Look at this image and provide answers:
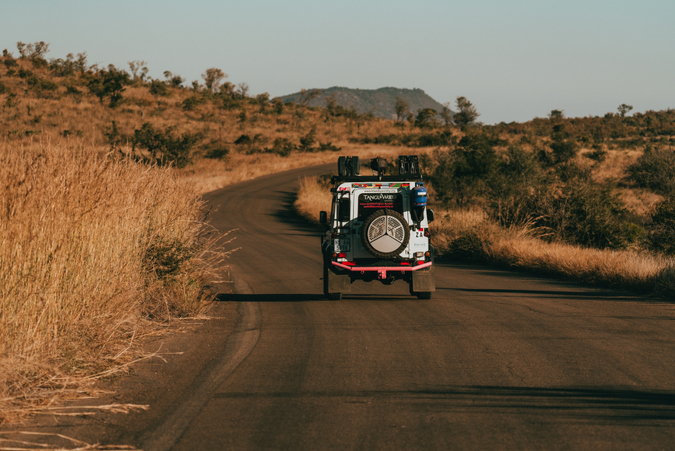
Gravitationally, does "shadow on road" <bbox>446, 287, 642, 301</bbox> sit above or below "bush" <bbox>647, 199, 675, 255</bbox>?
below

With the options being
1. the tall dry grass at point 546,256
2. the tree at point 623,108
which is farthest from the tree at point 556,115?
the tall dry grass at point 546,256

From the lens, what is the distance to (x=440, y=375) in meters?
6.38

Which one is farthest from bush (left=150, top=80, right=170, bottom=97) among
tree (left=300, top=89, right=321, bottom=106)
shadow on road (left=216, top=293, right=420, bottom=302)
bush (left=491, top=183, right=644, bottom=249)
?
shadow on road (left=216, top=293, right=420, bottom=302)

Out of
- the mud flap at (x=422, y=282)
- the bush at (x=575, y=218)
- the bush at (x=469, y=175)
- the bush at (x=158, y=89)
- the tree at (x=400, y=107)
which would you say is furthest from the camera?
the tree at (x=400, y=107)

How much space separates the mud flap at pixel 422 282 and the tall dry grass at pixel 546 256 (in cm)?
416

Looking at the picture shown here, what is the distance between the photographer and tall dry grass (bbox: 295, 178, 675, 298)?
40.4ft

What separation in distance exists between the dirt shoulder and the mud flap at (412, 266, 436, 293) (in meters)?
4.24

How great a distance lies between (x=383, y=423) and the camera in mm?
4961

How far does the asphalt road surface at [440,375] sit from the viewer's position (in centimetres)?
471

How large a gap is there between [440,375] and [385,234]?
16.1 feet

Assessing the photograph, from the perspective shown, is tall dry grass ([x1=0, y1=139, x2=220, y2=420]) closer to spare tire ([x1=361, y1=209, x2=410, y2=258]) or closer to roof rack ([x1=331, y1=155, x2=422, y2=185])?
spare tire ([x1=361, y1=209, x2=410, y2=258])

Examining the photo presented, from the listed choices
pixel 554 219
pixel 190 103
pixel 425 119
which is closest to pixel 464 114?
pixel 425 119

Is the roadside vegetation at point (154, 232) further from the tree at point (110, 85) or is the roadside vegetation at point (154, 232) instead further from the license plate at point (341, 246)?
the tree at point (110, 85)

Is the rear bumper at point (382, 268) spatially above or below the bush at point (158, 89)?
below
